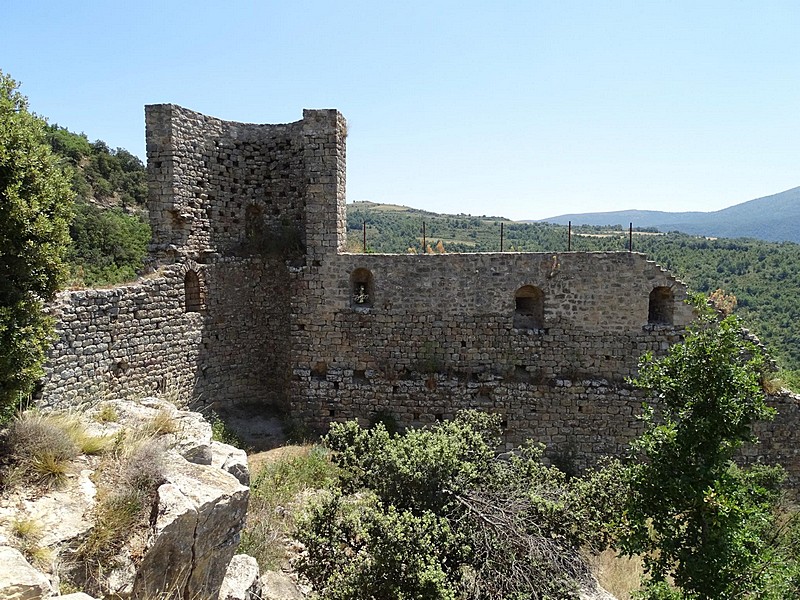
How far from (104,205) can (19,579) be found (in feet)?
116

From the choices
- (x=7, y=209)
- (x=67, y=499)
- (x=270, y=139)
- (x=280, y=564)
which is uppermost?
Answer: (x=270, y=139)

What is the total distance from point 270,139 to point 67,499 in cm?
1052

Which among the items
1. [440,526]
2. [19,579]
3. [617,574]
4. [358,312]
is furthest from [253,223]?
[617,574]

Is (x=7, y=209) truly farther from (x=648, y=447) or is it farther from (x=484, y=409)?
(x=484, y=409)

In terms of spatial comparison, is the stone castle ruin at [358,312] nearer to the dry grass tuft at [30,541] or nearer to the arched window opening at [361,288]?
the arched window opening at [361,288]

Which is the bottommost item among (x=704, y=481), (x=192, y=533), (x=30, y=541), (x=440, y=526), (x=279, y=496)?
(x=279, y=496)

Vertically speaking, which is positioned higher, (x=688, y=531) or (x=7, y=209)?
(x=7, y=209)

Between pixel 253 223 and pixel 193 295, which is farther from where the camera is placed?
pixel 253 223

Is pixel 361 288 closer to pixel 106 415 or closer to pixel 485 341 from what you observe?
pixel 485 341

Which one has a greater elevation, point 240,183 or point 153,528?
point 240,183

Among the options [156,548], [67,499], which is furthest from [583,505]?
[67,499]

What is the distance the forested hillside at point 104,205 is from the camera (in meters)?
25.2

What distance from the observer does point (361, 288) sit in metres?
14.7

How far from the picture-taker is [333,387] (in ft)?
44.1
